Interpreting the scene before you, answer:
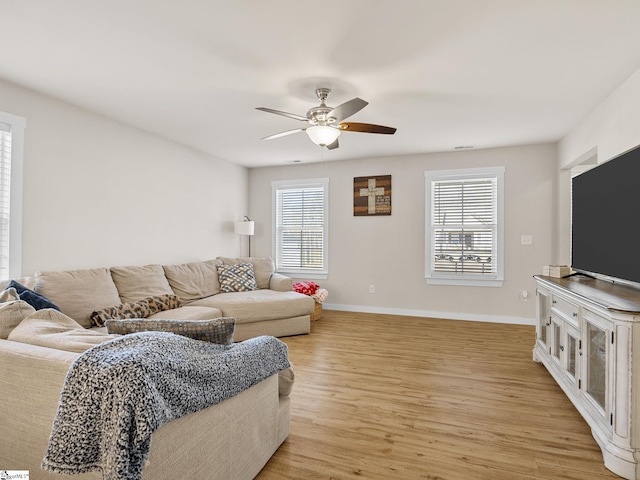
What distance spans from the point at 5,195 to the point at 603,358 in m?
4.52

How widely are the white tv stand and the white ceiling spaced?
165 centimetres

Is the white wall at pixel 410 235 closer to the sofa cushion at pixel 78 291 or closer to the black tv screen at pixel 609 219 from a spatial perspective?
the black tv screen at pixel 609 219

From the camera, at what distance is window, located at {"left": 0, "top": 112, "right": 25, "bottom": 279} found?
296cm

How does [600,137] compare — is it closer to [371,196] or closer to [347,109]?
[347,109]

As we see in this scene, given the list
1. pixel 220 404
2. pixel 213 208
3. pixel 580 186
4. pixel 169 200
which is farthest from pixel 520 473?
pixel 213 208

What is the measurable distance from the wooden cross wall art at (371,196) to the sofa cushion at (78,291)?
3.72m

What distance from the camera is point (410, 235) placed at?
5.54 meters

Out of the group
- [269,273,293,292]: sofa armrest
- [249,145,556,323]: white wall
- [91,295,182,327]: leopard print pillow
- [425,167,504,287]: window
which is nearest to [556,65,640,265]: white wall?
[249,145,556,323]: white wall

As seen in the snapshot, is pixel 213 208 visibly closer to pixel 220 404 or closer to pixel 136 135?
pixel 136 135

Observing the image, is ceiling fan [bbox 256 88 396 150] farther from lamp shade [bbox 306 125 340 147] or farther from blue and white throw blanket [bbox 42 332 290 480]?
blue and white throw blanket [bbox 42 332 290 480]

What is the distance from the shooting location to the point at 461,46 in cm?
238

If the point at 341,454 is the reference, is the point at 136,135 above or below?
above

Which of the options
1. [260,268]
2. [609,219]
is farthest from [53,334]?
[260,268]

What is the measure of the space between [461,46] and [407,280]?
3726 millimetres
